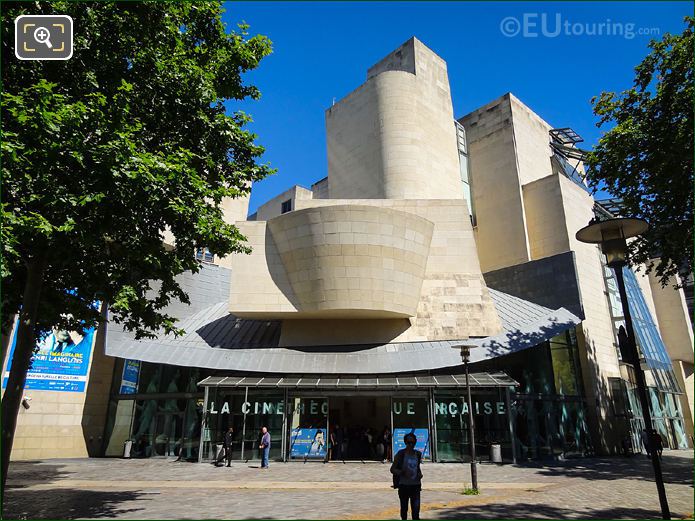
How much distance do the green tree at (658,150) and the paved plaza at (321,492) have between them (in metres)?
9.26

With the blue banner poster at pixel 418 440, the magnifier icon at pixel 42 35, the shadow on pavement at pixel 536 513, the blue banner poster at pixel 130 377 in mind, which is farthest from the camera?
the blue banner poster at pixel 130 377

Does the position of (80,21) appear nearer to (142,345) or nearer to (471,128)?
(142,345)

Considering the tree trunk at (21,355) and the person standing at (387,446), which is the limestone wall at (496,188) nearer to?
the person standing at (387,446)

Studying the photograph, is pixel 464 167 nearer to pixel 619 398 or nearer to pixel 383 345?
pixel 619 398

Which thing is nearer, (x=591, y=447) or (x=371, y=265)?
(x=371, y=265)

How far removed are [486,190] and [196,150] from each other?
34170mm

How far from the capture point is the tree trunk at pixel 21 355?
9.89 meters

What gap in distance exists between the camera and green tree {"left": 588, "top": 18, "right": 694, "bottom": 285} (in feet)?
55.3

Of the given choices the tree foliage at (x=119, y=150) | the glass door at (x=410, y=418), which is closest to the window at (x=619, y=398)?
the glass door at (x=410, y=418)

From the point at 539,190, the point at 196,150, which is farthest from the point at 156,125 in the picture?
the point at 539,190

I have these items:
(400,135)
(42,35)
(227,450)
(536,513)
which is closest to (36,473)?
(227,450)

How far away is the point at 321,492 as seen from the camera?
46.7 ft

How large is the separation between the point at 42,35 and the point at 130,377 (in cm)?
2346

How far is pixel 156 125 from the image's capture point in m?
12.0
